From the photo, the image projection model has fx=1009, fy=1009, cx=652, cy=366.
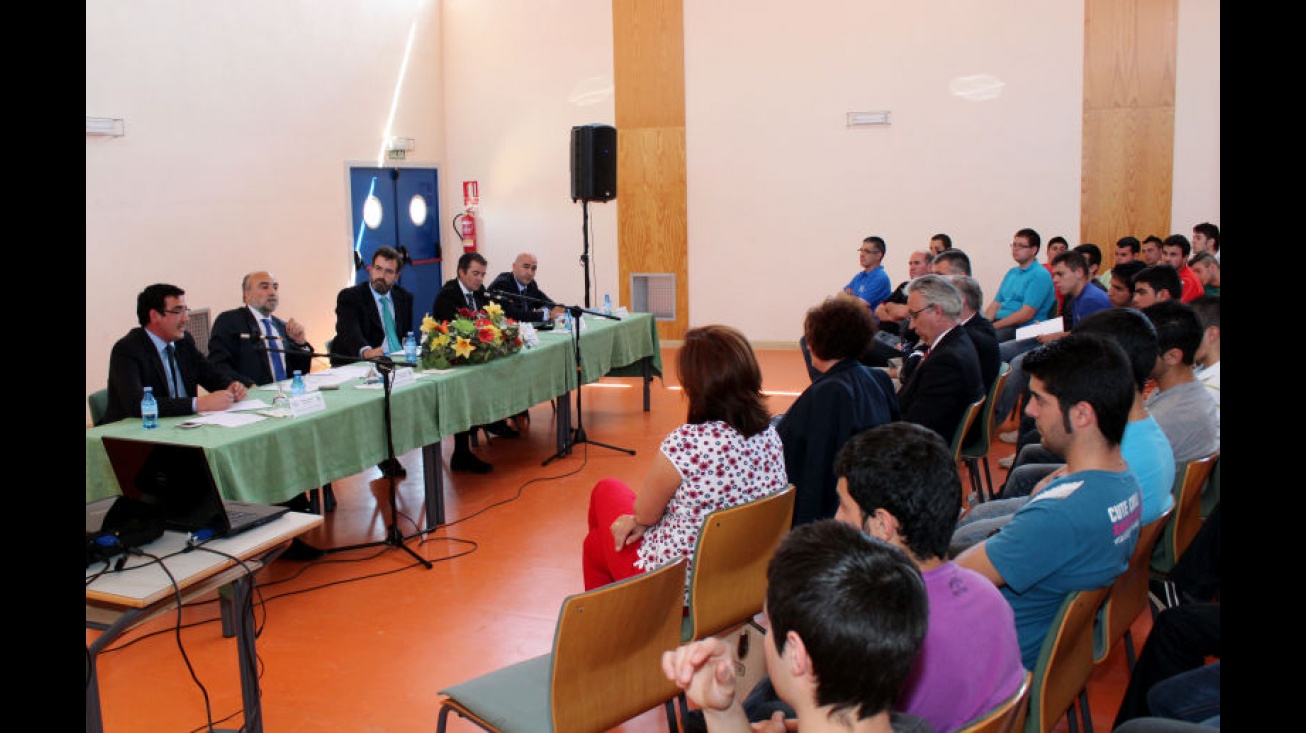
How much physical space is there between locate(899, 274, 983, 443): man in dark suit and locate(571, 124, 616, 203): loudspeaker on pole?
4830mm

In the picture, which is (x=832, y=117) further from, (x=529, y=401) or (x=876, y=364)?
(x=529, y=401)

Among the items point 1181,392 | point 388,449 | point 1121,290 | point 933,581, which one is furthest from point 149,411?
point 1121,290

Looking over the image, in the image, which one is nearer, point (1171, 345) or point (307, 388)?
point (1171, 345)

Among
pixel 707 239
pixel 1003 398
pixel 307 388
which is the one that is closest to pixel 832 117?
pixel 707 239

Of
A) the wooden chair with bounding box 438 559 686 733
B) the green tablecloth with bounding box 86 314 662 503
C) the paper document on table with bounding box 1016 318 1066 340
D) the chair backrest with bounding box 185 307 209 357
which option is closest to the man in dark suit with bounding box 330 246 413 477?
the green tablecloth with bounding box 86 314 662 503

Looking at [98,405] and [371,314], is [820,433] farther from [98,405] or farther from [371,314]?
[371,314]

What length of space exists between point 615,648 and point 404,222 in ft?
29.8

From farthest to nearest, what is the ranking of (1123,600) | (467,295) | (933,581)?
(467,295) → (1123,600) → (933,581)

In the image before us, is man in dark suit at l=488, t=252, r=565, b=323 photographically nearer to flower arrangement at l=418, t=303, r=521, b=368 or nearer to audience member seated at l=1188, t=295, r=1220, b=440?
flower arrangement at l=418, t=303, r=521, b=368

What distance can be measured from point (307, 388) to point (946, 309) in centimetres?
304

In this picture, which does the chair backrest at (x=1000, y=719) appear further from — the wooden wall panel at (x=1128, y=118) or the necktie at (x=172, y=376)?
the wooden wall panel at (x=1128, y=118)

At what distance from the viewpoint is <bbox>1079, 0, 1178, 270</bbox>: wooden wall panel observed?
9109mm

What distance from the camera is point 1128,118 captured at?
30.3 feet
